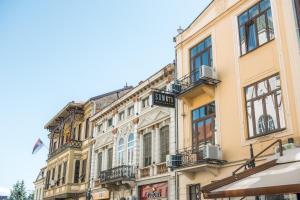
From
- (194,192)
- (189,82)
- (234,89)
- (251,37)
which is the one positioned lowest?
(194,192)

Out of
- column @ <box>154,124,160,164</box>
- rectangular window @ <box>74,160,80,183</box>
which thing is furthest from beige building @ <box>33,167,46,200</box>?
column @ <box>154,124,160,164</box>

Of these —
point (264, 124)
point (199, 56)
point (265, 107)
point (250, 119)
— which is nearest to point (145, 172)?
point (199, 56)

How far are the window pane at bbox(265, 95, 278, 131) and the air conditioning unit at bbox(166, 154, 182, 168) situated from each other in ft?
16.1

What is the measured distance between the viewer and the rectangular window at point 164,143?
1950cm

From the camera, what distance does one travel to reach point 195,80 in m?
17.2

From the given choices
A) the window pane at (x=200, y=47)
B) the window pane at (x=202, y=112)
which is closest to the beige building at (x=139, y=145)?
the window pane at (x=200, y=47)

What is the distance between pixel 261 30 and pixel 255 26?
0.45 m

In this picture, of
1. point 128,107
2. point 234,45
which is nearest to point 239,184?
point 234,45

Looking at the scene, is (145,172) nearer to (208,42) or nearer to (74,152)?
(208,42)

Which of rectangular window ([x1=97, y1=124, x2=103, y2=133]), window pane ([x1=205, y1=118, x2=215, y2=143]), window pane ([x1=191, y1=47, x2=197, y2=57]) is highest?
window pane ([x1=191, y1=47, x2=197, y2=57])

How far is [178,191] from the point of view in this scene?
17.3m

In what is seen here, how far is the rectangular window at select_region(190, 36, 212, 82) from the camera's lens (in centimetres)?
1736

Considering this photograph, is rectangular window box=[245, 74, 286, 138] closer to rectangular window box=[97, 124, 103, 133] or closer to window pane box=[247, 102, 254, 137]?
window pane box=[247, 102, 254, 137]

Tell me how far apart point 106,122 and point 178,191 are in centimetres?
1176
